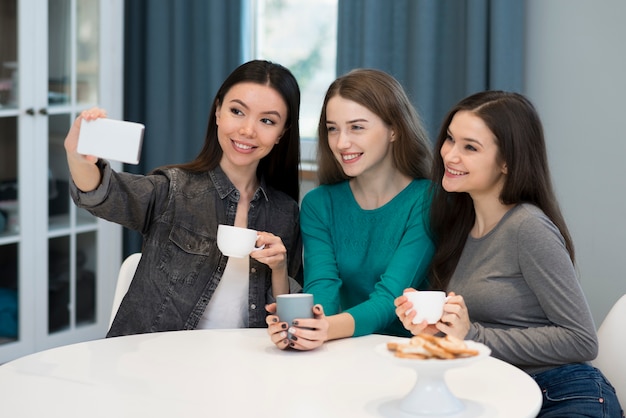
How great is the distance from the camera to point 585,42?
2.96m

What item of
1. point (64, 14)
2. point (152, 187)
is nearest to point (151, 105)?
point (64, 14)

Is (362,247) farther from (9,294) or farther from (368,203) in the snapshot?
(9,294)

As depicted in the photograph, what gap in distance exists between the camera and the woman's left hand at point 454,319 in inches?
68.4

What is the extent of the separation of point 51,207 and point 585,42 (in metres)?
2.06

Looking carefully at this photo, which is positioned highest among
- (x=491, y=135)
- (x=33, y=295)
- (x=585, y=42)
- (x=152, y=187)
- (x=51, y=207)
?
(x=585, y=42)

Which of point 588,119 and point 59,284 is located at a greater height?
point 588,119

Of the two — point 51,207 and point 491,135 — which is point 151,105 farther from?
point 491,135

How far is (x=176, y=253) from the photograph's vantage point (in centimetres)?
218

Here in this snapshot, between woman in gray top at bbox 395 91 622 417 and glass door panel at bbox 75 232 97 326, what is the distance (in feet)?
6.53

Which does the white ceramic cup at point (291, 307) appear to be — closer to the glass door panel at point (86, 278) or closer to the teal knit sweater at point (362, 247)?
the teal knit sweater at point (362, 247)

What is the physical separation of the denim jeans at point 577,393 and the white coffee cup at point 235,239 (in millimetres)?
642

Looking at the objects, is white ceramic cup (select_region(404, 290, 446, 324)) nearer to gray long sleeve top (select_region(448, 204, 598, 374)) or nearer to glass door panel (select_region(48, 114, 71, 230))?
gray long sleeve top (select_region(448, 204, 598, 374))

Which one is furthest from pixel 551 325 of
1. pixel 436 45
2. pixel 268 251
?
pixel 436 45

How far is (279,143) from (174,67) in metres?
1.74
